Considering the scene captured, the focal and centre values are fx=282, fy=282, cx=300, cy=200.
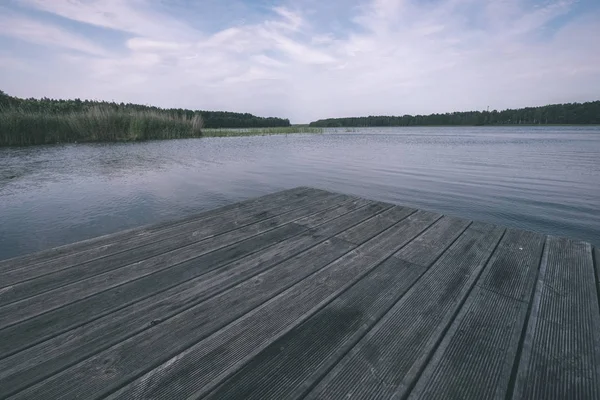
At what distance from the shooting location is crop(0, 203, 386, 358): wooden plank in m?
1.61

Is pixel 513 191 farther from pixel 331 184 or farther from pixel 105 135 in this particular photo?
pixel 105 135

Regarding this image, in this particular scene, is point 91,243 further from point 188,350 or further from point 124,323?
point 188,350

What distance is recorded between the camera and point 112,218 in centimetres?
536

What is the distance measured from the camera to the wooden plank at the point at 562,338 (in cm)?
128

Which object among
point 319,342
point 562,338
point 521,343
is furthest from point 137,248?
point 562,338

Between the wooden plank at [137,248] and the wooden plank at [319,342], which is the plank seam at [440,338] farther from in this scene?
the wooden plank at [137,248]

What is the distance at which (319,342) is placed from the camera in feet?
5.11

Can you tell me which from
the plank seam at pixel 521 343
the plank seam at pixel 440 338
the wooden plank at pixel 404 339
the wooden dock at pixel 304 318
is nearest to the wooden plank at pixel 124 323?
the wooden dock at pixel 304 318

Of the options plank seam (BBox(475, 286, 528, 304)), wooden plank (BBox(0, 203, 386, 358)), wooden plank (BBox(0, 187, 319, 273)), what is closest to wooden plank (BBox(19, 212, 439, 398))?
wooden plank (BBox(0, 203, 386, 358))

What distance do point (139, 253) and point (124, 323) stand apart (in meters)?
1.11

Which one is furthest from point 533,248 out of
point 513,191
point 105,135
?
point 105,135

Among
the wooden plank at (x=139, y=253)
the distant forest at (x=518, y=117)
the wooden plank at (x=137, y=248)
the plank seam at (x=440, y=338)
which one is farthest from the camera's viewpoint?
the distant forest at (x=518, y=117)

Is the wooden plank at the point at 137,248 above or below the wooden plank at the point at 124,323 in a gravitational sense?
above

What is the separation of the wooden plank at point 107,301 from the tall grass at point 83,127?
21.1 metres
